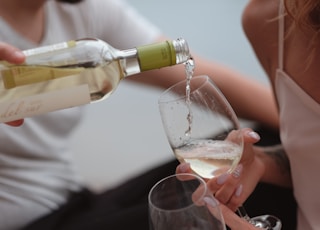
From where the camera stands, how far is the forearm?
0.99 m

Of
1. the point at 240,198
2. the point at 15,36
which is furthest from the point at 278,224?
the point at 15,36

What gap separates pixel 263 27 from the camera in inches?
38.0

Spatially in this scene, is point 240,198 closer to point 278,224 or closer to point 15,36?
point 278,224

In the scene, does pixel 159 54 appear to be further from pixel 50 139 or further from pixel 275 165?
pixel 50 139

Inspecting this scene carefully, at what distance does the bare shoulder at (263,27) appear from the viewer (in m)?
0.95

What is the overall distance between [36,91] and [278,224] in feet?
1.35

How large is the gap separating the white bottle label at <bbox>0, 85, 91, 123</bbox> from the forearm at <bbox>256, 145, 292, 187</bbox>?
385mm

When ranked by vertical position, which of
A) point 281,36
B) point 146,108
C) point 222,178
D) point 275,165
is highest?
point 281,36

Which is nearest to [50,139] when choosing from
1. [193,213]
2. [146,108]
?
[193,213]

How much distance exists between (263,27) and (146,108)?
122 cm

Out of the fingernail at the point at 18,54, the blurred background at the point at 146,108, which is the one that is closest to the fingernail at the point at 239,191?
the fingernail at the point at 18,54

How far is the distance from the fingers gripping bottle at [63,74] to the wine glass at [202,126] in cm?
5

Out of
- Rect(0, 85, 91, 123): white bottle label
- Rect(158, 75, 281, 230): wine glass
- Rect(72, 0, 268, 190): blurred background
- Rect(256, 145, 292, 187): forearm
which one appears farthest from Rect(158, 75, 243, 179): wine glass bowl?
A: Rect(72, 0, 268, 190): blurred background

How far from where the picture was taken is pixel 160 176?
1148 millimetres
